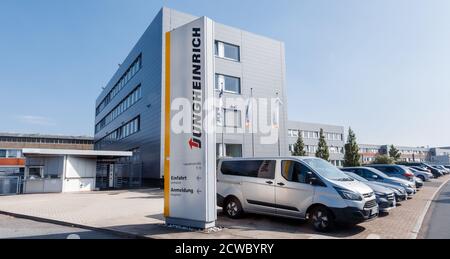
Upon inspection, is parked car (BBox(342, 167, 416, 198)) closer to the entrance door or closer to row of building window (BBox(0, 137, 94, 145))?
the entrance door

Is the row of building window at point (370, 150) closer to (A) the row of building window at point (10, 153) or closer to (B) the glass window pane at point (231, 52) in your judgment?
(B) the glass window pane at point (231, 52)

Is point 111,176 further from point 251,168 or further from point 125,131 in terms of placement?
point 251,168

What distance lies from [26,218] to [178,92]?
284 inches

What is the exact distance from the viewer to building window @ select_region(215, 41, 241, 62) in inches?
1053

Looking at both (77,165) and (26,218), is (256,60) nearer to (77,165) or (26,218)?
(77,165)

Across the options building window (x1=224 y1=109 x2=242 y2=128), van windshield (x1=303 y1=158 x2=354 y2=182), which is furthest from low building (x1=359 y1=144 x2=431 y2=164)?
van windshield (x1=303 y1=158 x2=354 y2=182)

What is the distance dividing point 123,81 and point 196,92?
33639 mm

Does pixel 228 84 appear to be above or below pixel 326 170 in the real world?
above

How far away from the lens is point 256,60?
2905 centimetres

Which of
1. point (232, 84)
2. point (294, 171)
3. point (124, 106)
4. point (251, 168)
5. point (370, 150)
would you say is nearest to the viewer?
point (294, 171)

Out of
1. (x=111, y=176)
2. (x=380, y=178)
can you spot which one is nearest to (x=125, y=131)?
(x=111, y=176)

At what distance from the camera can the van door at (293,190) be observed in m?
8.34

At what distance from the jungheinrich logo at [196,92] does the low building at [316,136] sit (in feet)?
160

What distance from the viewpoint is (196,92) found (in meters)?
8.16
